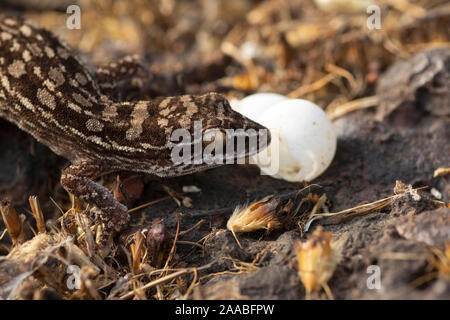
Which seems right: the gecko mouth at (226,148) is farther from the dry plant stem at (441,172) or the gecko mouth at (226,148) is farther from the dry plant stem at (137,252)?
the dry plant stem at (441,172)

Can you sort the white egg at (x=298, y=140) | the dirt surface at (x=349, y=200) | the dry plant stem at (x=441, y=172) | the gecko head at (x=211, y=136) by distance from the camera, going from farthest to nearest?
1. the dry plant stem at (x=441, y=172)
2. the white egg at (x=298, y=140)
3. the gecko head at (x=211, y=136)
4. the dirt surface at (x=349, y=200)

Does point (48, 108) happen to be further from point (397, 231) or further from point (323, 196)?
point (397, 231)

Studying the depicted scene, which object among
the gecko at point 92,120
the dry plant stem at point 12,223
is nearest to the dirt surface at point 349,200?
the dry plant stem at point 12,223

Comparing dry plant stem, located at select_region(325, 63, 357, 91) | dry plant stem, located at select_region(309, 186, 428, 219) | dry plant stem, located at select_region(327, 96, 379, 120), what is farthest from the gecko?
dry plant stem, located at select_region(325, 63, 357, 91)

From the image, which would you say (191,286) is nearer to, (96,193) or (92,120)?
(96,193)

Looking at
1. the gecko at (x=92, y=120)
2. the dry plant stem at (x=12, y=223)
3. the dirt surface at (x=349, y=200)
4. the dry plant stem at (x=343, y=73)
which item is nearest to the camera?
the dirt surface at (x=349, y=200)

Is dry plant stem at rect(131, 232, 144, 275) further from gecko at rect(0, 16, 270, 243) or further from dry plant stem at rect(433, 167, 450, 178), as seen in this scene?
dry plant stem at rect(433, 167, 450, 178)
